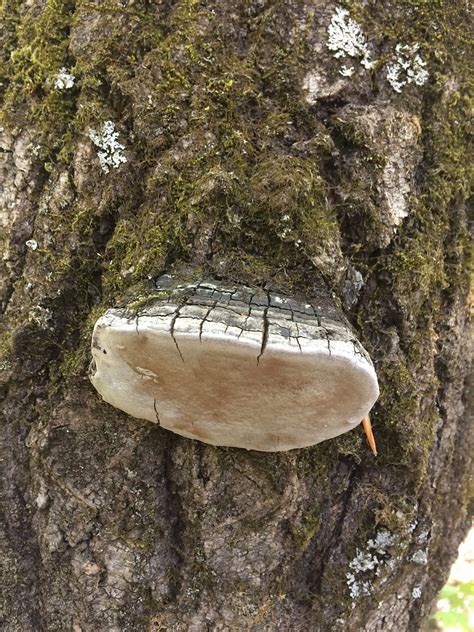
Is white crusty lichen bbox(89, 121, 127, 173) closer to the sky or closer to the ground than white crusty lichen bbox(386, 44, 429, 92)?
closer to the ground

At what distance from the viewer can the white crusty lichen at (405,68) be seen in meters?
1.66

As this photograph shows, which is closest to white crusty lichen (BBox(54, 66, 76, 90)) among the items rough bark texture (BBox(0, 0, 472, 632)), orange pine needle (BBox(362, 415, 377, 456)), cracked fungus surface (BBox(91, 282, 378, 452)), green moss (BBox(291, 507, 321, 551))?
rough bark texture (BBox(0, 0, 472, 632))

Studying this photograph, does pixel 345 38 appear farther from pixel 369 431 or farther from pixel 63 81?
pixel 369 431

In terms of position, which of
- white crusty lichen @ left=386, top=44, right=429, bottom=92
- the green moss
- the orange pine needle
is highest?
white crusty lichen @ left=386, top=44, right=429, bottom=92

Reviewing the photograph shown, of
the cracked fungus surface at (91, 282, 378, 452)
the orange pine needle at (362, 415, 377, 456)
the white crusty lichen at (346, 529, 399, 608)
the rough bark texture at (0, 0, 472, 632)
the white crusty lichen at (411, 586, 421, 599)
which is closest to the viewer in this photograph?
the cracked fungus surface at (91, 282, 378, 452)

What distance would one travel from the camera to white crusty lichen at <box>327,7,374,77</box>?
158 centimetres

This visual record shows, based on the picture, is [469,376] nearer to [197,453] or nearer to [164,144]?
[197,453]

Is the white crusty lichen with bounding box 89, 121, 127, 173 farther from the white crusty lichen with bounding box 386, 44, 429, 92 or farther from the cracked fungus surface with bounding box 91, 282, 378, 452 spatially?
the white crusty lichen with bounding box 386, 44, 429, 92

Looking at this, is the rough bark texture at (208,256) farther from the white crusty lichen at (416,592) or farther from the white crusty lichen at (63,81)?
the white crusty lichen at (416,592)

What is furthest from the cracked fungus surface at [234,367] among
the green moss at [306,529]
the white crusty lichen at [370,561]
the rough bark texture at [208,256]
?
the white crusty lichen at [370,561]

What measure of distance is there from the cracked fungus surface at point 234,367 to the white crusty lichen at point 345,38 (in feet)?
2.82

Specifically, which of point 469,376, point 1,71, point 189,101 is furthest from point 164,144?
point 469,376

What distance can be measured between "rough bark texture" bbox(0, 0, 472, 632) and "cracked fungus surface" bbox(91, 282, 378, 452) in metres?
0.13

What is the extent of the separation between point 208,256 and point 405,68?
976 millimetres
